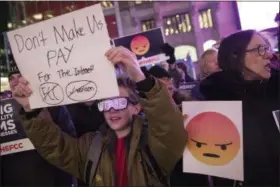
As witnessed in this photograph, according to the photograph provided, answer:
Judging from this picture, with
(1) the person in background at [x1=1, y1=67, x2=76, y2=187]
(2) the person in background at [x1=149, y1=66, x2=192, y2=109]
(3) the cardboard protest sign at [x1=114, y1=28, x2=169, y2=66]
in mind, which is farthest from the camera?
(3) the cardboard protest sign at [x1=114, y1=28, x2=169, y2=66]

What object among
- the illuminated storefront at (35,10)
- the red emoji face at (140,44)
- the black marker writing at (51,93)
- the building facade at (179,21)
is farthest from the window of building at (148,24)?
the black marker writing at (51,93)

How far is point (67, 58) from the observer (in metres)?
1.24

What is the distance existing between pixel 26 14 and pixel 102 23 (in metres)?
3.72

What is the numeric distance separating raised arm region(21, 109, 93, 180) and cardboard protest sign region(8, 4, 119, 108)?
0.07m

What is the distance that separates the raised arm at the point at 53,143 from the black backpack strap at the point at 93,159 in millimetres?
71

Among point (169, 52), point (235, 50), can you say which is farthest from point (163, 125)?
point (169, 52)

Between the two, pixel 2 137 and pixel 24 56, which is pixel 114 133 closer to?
pixel 24 56

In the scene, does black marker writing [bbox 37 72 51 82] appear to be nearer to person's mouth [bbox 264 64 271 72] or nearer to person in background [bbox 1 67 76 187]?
person in background [bbox 1 67 76 187]

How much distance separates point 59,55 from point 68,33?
0.10m

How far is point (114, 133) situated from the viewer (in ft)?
4.35

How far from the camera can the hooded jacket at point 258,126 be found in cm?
113

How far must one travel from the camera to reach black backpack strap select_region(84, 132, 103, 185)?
1.27 m

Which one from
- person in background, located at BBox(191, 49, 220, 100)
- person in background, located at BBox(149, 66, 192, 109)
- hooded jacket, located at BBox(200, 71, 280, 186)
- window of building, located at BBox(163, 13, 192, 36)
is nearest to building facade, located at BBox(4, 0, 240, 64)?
window of building, located at BBox(163, 13, 192, 36)

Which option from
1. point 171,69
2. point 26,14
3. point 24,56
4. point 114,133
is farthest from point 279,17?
point 26,14
